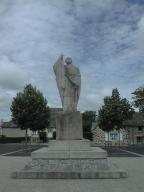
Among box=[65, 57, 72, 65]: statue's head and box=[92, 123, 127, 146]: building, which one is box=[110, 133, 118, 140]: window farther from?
box=[65, 57, 72, 65]: statue's head

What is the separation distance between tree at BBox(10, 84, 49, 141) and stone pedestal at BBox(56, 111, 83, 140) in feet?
113

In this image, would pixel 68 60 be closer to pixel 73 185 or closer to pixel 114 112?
pixel 73 185

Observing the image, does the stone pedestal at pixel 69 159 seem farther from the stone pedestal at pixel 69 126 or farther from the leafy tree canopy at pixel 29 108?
the leafy tree canopy at pixel 29 108

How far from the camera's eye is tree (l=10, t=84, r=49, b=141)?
49.2m

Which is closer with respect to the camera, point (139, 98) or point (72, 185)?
point (72, 185)

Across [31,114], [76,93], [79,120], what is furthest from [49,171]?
[31,114]

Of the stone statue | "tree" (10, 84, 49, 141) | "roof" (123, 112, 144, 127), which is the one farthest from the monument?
"roof" (123, 112, 144, 127)

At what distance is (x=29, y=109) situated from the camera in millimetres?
49656

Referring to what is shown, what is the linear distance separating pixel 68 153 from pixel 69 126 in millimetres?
1168

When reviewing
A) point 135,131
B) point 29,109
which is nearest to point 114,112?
point 29,109

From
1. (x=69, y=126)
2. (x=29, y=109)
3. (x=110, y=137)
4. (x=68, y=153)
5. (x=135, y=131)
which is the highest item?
(x=29, y=109)

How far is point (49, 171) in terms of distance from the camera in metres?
13.5

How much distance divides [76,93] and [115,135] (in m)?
62.5

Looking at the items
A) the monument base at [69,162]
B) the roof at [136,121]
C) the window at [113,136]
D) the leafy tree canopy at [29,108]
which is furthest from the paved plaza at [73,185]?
the roof at [136,121]
